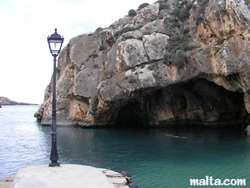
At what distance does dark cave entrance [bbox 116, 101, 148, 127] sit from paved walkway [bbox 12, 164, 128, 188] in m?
33.2


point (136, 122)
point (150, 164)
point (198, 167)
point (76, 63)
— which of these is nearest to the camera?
point (198, 167)

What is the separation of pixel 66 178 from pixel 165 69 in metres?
24.1

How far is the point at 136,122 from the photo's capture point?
46.7m

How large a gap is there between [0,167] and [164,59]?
1973 cm

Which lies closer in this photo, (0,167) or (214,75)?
(0,167)

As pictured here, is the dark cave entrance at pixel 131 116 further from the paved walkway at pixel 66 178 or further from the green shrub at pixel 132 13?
the paved walkway at pixel 66 178

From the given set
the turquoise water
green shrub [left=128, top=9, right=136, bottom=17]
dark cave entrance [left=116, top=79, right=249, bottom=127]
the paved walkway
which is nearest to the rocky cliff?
dark cave entrance [left=116, top=79, right=249, bottom=127]

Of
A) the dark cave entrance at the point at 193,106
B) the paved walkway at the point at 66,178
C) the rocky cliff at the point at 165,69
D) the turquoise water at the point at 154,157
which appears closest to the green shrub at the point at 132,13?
the rocky cliff at the point at 165,69

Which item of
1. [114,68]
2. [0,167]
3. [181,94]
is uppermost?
[114,68]

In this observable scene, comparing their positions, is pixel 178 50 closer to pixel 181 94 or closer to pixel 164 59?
pixel 164 59

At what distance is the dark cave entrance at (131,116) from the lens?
143 feet

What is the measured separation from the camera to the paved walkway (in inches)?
305

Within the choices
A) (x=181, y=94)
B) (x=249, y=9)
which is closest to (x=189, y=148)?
(x=249, y=9)

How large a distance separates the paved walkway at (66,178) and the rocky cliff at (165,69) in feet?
66.8
